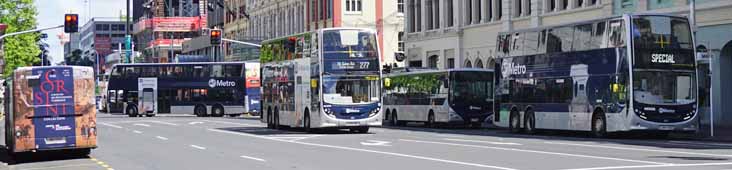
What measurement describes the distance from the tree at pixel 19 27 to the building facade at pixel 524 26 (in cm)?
3014

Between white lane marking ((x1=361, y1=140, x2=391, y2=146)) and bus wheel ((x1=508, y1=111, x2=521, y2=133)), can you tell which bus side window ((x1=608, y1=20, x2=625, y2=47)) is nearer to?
white lane marking ((x1=361, y1=140, x2=391, y2=146))

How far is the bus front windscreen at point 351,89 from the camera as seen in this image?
41781 mm

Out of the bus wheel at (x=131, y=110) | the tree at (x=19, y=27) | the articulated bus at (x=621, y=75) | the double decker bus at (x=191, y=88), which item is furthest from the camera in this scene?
the tree at (x=19, y=27)

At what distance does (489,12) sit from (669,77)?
30330mm

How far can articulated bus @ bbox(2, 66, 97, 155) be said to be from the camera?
2800 centimetres

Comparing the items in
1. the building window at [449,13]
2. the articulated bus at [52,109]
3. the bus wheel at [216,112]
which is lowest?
the bus wheel at [216,112]

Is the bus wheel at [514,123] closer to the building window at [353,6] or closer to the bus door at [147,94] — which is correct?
the bus door at [147,94]

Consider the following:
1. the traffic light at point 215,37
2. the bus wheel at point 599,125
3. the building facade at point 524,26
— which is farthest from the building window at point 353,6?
the bus wheel at point 599,125

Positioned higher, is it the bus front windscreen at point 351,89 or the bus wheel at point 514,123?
the bus front windscreen at point 351,89

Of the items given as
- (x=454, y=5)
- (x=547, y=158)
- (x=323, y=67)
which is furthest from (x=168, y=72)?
(x=547, y=158)

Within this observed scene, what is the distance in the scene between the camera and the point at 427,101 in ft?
173

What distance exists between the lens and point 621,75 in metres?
34.7

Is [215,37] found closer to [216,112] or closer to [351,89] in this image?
[216,112]

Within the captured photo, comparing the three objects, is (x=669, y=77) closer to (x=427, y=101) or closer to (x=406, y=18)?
(x=427, y=101)
